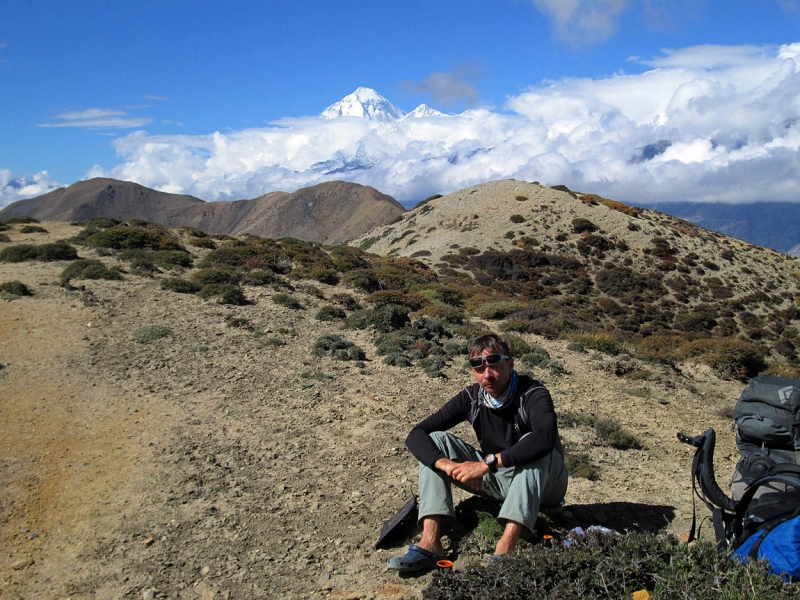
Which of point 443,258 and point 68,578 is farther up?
point 443,258

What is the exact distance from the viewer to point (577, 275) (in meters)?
40.6

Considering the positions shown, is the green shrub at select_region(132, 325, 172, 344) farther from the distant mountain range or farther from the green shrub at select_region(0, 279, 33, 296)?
the distant mountain range

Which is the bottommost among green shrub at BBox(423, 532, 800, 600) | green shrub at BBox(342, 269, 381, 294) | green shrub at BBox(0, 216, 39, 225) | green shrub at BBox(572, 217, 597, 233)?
green shrub at BBox(423, 532, 800, 600)

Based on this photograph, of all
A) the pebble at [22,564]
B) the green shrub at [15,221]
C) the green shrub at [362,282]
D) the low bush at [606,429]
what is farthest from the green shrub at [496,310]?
the green shrub at [15,221]

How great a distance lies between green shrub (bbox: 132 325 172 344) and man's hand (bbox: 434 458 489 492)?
9031 mm

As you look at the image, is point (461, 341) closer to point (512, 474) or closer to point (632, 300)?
point (512, 474)

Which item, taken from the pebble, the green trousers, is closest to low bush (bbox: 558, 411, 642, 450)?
the green trousers

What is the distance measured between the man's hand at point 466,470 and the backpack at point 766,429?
1.85 metres

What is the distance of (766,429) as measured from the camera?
401 centimetres

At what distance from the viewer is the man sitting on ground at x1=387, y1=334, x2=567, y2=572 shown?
4059 millimetres

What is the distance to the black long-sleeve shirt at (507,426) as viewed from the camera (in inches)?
160

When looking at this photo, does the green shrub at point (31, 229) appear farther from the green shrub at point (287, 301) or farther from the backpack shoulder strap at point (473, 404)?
the backpack shoulder strap at point (473, 404)

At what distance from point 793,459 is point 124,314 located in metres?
13.1

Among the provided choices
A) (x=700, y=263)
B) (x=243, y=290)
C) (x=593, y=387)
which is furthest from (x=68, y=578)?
(x=700, y=263)
